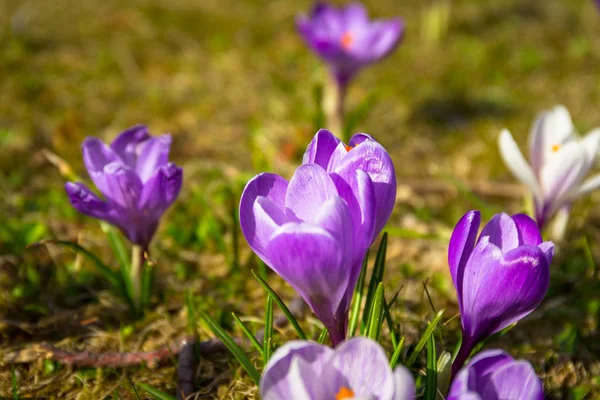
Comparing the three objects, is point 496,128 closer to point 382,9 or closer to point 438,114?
point 438,114

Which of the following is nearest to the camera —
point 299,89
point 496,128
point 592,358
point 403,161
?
point 592,358

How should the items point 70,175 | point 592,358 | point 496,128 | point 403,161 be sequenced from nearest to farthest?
point 592,358 < point 70,175 < point 403,161 < point 496,128

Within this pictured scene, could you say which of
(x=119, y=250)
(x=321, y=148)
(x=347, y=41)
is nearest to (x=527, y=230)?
(x=321, y=148)

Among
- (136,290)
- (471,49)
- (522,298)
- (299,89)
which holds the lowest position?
(136,290)

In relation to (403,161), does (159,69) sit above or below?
above

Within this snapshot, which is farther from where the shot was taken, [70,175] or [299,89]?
[299,89]

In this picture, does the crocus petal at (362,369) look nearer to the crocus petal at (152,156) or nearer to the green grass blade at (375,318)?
the green grass blade at (375,318)

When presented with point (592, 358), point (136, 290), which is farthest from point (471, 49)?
point (136, 290)
